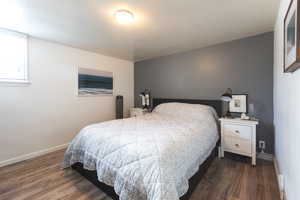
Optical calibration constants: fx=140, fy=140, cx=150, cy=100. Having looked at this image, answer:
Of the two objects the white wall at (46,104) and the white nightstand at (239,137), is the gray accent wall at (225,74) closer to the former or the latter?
the white nightstand at (239,137)

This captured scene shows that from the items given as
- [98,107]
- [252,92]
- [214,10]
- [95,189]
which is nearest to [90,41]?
[98,107]

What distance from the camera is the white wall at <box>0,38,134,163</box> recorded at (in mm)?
2317

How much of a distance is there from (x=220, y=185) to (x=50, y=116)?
3096 millimetres

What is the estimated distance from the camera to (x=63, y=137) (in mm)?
2955

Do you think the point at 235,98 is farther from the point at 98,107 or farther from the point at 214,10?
the point at 98,107

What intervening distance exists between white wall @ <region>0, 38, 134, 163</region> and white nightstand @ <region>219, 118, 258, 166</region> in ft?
9.36

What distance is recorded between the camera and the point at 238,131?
2.33 metres

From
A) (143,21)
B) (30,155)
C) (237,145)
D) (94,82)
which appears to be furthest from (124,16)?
(30,155)

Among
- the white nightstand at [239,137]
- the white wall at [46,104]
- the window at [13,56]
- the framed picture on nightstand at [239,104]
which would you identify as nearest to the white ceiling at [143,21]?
the window at [13,56]

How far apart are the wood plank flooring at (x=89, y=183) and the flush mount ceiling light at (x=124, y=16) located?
217 cm

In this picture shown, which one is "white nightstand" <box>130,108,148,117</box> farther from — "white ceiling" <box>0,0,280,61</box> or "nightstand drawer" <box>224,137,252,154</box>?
"nightstand drawer" <box>224,137,252,154</box>

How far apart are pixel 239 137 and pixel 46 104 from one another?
354 cm

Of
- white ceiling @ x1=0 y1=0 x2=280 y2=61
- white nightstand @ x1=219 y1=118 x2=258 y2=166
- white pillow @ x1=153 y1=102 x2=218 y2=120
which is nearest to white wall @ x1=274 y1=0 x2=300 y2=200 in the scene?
white ceiling @ x1=0 y1=0 x2=280 y2=61

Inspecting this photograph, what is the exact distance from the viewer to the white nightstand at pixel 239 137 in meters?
2.21
